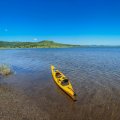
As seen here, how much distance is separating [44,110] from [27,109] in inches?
68.4

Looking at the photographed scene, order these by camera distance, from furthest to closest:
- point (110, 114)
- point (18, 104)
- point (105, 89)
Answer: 1. point (105, 89)
2. point (18, 104)
3. point (110, 114)

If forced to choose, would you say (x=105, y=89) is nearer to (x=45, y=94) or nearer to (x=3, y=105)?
(x=45, y=94)

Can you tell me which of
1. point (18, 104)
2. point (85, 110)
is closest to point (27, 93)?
point (18, 104)

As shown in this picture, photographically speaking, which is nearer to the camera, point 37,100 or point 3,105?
point 3,105

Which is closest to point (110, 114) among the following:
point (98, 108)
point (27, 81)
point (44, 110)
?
point (98, 108)

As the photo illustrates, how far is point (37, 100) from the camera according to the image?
1767 centimetres

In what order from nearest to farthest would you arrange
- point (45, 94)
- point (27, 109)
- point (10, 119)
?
point (10, 119) → point (27, 109) → point (45, 94)

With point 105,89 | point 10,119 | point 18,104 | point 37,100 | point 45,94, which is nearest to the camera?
point 10,119

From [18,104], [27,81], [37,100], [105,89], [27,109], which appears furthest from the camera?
[27,81]

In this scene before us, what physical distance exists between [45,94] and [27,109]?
4693 mm

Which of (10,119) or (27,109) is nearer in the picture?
(10,119)

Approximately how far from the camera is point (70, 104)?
1655 centimetres

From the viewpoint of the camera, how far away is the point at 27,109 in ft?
49.6

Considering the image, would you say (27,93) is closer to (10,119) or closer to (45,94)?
(45,94)
